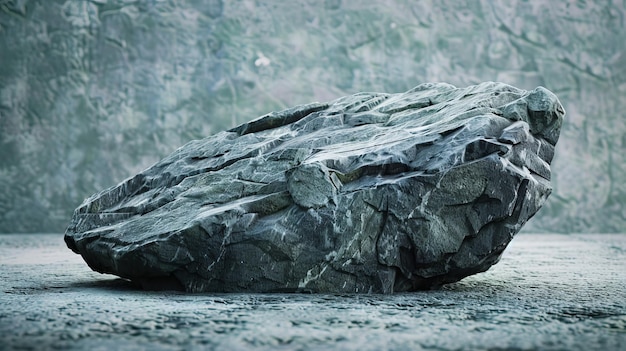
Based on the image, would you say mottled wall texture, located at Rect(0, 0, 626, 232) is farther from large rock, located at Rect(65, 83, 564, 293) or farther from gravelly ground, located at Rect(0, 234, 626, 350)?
large rock, located at Rect(65, 83, 564, 293)

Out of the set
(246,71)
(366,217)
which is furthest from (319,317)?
(246,71)

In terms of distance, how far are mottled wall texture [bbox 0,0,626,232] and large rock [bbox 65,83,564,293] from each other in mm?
6417

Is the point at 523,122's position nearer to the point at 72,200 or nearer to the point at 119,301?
the point at 119,301

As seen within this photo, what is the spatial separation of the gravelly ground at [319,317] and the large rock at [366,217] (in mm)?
127

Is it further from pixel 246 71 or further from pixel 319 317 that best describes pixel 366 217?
pixel 246 71

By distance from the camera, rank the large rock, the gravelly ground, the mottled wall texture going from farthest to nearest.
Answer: the mottled wall texture < the large rock < the gravelly ground

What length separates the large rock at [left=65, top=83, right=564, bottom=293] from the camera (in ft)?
9.38

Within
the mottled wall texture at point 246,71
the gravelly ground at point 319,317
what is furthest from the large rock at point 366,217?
the mottled wall texture at point 246,71

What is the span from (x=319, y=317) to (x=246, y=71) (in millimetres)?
8116

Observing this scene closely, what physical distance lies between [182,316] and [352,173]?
1049mm

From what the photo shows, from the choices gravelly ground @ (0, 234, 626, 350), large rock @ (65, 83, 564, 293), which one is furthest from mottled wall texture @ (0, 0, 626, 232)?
large rock @ (65, 83, 564, 293)

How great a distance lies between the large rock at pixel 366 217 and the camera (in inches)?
113

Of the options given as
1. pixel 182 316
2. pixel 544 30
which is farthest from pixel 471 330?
pixel 544 30

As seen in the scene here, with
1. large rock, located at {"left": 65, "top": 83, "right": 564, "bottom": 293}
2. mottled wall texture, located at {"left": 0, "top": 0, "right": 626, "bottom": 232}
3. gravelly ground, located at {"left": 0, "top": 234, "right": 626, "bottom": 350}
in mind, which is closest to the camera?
gravelly ground, located at {"left": 0, "top": 234, "right": 626, "bottom": 350}
